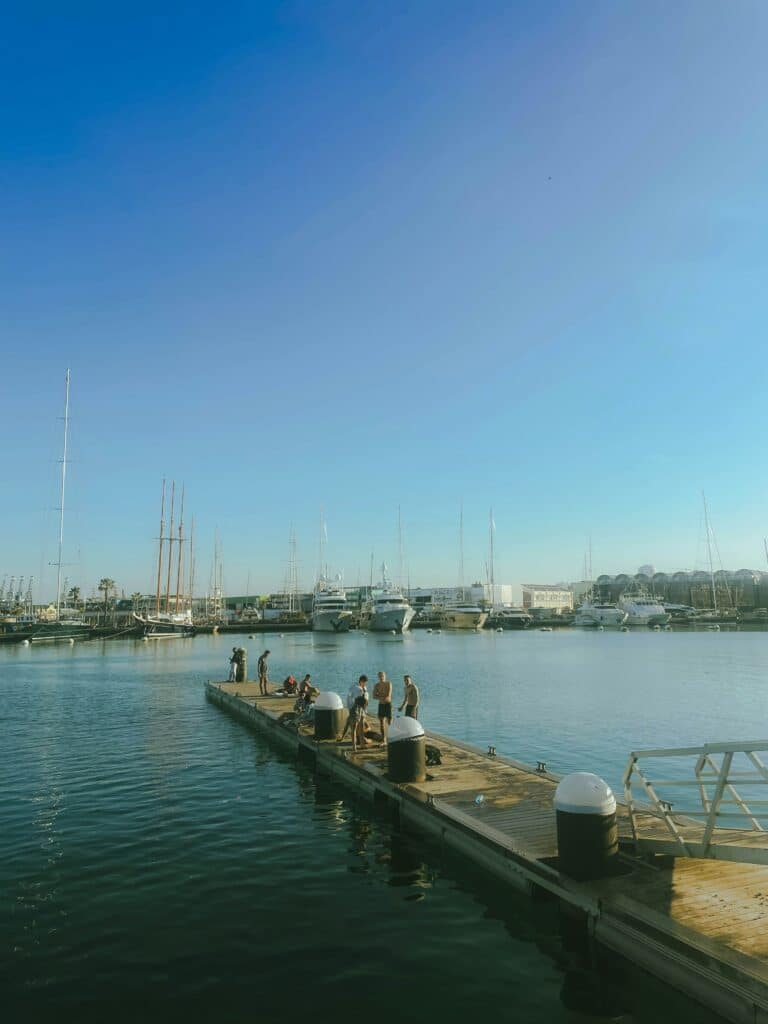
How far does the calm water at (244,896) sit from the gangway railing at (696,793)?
1.84 m

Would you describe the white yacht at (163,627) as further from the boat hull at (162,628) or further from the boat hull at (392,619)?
the boat hull at (392,619)

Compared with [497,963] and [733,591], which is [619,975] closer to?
[497,963]

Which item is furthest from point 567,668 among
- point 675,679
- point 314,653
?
point 314,653

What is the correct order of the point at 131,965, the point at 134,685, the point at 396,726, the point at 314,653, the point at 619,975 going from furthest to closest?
the point at 314,653 < the point at 134,685 < the point at 396,726 < the point at 131,965 < the point at 619,975

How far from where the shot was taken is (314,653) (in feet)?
246

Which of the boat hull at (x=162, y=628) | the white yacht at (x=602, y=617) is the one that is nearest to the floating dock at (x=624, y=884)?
the boat hull at (x=162, y=628)

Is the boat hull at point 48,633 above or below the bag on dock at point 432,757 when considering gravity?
above

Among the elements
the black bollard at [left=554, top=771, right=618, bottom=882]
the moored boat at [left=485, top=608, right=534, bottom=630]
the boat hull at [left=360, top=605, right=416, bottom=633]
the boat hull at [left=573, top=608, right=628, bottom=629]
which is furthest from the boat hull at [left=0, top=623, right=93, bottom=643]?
the boat hull at [left=573, top=608, right=628, bottom=629]

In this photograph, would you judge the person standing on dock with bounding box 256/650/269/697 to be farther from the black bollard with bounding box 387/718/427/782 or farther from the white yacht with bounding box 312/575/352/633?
the white yacht with bounding box 312/575/352/633

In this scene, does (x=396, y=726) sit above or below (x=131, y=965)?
→ above

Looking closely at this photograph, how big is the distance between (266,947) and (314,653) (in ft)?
219

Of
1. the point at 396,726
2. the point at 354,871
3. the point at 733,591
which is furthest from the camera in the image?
the point at 733,591

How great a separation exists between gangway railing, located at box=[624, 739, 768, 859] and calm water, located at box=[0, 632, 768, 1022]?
1.84 meters

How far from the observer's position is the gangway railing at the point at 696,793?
8.70 meters
